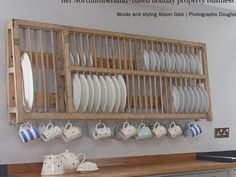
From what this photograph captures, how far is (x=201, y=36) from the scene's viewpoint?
3211 millimetres

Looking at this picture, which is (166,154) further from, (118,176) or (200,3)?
(200,3)

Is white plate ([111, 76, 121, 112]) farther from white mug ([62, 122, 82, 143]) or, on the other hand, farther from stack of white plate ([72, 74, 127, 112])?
white mug ([62, 122, 82, 143])

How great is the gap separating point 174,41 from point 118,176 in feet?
3.96

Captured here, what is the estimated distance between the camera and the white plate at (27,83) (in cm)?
213

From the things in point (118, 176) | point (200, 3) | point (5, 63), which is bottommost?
point (118, 176)

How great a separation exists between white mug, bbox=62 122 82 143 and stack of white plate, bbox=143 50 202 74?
69cm

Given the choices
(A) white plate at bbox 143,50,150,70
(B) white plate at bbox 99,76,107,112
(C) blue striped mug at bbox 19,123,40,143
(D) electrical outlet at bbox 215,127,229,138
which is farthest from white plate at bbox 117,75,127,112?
(D) electrical outlet at bbox 215,127,229,138

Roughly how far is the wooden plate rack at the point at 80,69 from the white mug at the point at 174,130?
0.37ft

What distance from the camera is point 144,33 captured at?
290 cm

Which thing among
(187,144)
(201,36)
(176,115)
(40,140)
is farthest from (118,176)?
→ (201,36)

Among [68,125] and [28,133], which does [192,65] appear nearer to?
[68,125]

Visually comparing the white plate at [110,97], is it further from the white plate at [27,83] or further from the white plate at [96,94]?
the white plate at [27,83]

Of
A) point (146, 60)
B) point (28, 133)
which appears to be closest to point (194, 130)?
point (146, 60)

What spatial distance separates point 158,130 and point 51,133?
82 cm
